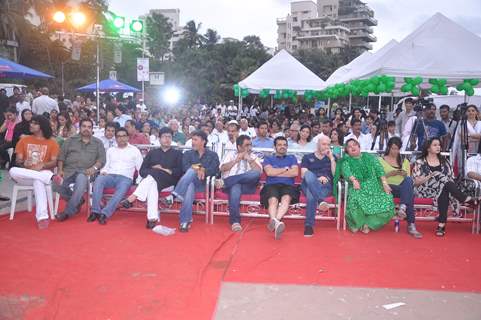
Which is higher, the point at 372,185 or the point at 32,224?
the point at 372,185

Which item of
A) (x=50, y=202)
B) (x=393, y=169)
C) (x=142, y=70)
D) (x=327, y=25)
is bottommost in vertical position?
(x=50, y=202)

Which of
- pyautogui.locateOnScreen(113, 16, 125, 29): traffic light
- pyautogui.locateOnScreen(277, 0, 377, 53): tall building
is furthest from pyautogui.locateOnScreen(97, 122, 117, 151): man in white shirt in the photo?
pyautogui.locateOnScreen(277, 0, 377, 53): tall building

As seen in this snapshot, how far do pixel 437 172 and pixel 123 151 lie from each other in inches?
171

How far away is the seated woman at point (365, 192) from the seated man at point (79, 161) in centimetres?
349

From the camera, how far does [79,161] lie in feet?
23.2

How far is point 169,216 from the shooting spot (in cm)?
Result: 725

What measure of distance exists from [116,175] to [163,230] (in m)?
1.25

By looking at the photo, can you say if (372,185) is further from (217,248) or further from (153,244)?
(153,244)

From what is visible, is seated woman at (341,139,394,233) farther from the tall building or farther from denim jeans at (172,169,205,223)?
the tall building

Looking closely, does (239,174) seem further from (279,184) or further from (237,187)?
(279,184)

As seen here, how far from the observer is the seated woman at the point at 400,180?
6.36m

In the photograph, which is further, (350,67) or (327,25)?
(327,25)

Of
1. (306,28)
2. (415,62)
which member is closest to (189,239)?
(415,62)

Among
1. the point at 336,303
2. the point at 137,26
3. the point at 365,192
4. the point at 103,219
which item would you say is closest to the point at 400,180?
the point at 365,192
